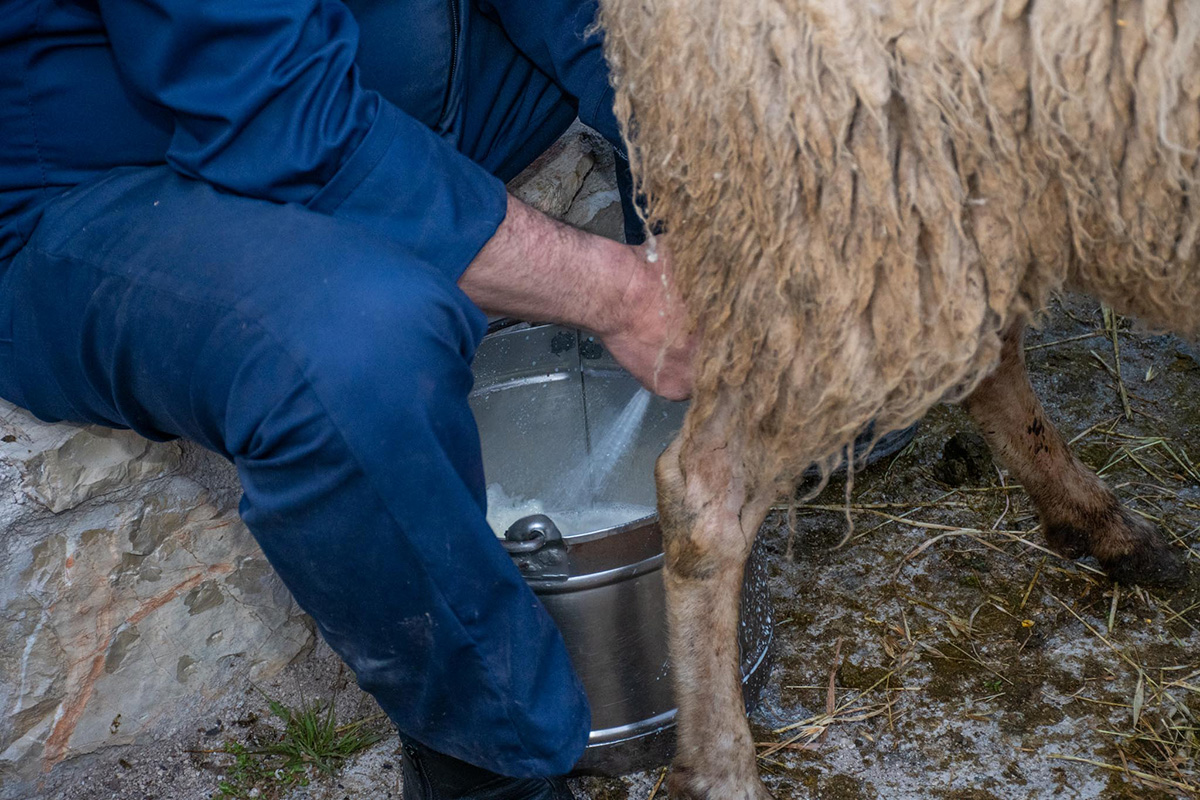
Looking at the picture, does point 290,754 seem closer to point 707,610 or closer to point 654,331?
point 707,610

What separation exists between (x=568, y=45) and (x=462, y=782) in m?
1.23

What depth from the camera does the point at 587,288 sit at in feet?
5.03

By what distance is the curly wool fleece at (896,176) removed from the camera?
1.18 metres

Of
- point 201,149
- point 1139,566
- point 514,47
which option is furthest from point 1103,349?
point 201,149

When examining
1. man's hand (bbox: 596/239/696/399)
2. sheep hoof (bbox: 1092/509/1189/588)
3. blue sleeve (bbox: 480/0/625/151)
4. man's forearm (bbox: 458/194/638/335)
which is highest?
blue sleeve (bbox: 480/0/625/151)

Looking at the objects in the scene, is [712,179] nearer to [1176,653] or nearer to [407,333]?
[407,333]

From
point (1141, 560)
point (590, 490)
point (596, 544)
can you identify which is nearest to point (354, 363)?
point (596, 544)

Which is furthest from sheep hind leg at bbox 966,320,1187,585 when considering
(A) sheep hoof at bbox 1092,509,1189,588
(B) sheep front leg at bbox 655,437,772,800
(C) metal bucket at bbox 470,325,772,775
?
(B) sheep front leg at bbox 655,437,772,800

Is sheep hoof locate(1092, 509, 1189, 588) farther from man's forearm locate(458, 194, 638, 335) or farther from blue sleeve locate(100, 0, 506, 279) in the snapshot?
blue sleeve locate(100, 0, 506, 279)

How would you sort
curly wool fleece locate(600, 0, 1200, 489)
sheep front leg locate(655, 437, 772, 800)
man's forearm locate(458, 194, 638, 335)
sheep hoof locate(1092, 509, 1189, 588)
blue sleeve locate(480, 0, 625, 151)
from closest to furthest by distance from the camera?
curly wool fleece locate(600, 0, 1200, 489) < man's forearm locate(458, 194, 638, 335) < sheep front leg locate(655, 437, 772, 800) < blue sleeve locate(480, 0, 625, 151) < sheep hoof locate(1092, 509, 1189, 588)

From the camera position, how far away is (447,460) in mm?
1281

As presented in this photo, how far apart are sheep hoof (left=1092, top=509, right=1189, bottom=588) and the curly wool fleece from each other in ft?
2.60

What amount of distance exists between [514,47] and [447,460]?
0.99m

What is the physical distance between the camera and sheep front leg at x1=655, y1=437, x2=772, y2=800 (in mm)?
1614
